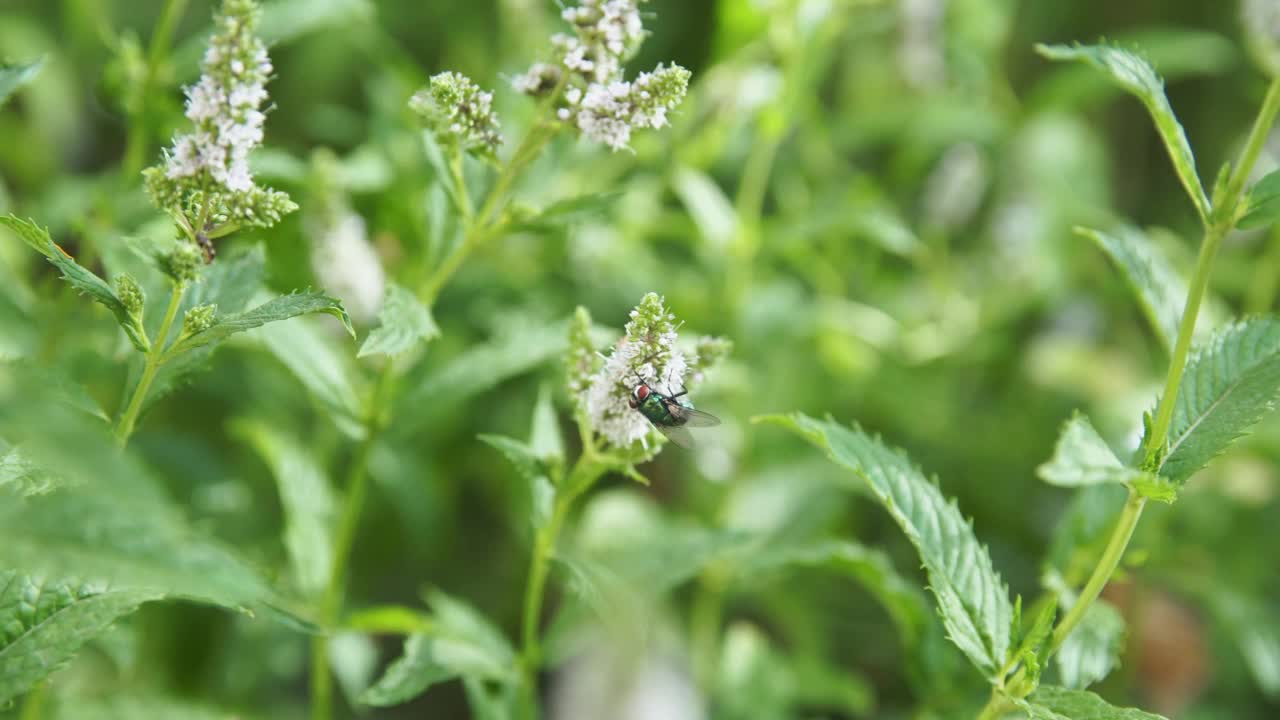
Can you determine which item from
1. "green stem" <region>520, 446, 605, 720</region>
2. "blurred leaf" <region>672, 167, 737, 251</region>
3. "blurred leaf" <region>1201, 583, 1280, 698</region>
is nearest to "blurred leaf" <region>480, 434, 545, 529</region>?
"green stem" <region>520, 446, 605, 720</region>

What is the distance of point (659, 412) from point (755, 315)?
1.17 meters

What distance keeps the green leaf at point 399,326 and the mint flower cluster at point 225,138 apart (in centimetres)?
17

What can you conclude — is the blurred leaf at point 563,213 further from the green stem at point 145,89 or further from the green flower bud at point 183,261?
the green stem at point 145,89

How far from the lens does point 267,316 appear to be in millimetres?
1020

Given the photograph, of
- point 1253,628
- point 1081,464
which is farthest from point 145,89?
point 1253,628

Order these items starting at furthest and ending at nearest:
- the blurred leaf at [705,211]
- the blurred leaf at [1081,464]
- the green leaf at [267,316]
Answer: the blurred leaf at [705,211]
the green leaf at [267,316]
the blurred leaf at [1081,464]

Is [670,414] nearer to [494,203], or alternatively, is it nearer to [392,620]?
[494,203]

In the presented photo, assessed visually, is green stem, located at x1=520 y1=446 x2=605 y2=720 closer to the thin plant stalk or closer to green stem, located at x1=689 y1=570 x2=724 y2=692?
the thin plant stalk

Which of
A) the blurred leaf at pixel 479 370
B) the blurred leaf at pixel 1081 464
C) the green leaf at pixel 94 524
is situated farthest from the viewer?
the blurred leaf at pixel 479 370

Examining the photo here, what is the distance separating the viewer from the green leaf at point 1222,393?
111cm

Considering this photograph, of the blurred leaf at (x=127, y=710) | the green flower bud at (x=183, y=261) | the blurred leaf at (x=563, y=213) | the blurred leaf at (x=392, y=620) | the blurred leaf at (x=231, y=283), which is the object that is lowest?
the blurred leaf at (x=127, y=710)

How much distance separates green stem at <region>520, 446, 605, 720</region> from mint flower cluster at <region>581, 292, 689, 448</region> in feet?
0.15

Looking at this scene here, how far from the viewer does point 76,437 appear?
0.83m

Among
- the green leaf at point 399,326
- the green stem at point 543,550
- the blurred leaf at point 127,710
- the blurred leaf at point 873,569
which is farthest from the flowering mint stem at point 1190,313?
the blurred leaf at point 127,710
